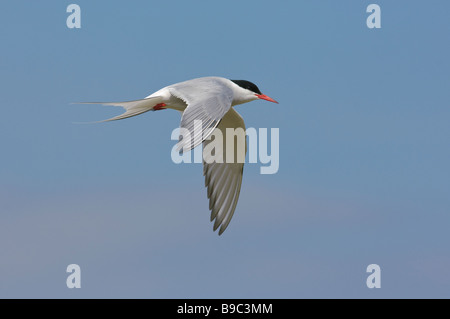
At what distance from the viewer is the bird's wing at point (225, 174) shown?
877 centimetres

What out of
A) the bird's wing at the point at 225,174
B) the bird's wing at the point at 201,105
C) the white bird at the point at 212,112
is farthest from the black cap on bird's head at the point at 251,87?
the bird's wing at the point at 201,105

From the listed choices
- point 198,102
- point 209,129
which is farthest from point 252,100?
point 209,129

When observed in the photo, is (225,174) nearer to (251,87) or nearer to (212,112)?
(251,87)

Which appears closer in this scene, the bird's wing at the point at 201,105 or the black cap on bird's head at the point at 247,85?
the bird's wing at the point at 201,105

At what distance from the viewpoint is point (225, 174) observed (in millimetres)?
9047

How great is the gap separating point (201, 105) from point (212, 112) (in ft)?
0.63

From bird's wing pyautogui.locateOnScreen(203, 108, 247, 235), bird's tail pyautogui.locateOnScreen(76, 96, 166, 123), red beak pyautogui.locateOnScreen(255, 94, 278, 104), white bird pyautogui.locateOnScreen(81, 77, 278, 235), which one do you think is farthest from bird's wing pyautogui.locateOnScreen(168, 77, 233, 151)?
bird's wing pyautogui.locateOnScreen(203, 108, 247, 235)

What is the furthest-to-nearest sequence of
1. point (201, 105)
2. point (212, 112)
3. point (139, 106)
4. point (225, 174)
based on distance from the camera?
point (225, 174) → point (139, 106) → point (201, 105) → point (212, 112)

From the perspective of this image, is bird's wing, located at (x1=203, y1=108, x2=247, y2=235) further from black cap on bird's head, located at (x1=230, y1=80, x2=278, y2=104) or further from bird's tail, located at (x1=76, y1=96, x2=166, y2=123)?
bird's tail, located at (x1=76, y1=96, x2=166, y2=123)

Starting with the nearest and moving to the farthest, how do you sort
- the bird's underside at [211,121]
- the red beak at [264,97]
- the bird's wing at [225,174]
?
1. the bird's underside at [211,121]
2. the bird's wing at [225,174]
3. the red beak at [264,97]

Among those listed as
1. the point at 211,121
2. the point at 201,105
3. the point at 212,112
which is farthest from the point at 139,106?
the point at 211,121

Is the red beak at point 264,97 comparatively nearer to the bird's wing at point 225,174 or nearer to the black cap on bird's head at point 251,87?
the black cap on bird's head at point 251,87

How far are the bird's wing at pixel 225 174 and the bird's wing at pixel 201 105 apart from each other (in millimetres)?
971

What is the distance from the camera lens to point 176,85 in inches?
316
